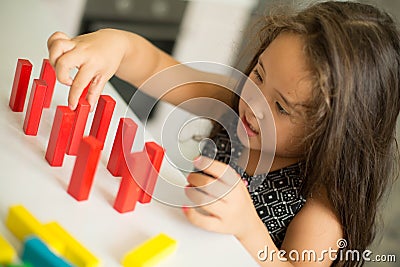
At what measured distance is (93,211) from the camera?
628mm

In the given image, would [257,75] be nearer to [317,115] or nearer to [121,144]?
A: [317,115]

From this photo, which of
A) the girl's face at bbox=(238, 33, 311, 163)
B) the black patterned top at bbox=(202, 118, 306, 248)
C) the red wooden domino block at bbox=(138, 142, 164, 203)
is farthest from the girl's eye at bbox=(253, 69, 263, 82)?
the red wooden domino block at bbox=(138, 142, 164, 203)

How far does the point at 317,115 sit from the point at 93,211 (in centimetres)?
34

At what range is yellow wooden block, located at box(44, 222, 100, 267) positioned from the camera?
0.54 metres

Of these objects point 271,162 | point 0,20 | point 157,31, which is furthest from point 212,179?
point 157,31

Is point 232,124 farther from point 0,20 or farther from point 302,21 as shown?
point 0,20

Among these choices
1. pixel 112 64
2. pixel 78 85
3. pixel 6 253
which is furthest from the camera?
pixel 112 64

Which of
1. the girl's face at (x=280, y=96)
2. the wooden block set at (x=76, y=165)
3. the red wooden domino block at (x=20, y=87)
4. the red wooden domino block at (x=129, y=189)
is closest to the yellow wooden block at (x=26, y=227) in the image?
the wooden block set at (x=76, y=165)

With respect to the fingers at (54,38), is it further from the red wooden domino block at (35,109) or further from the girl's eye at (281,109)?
the girl's eye at (281,109)

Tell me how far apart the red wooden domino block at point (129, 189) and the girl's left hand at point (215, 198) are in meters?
0.06

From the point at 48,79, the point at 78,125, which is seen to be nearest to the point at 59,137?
the point at 78,125

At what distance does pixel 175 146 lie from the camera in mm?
963

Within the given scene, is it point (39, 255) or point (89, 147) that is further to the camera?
point (89, 147)

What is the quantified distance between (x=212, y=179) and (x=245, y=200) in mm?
63
